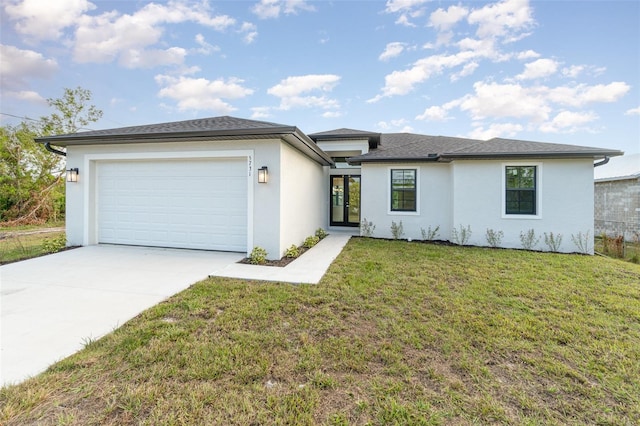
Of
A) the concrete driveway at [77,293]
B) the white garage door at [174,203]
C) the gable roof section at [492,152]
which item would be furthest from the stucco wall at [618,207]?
the concrete driveway at [77,293]

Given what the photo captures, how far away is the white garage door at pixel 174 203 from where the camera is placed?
672 centimetres

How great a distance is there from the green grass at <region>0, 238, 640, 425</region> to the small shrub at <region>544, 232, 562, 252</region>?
3.76m

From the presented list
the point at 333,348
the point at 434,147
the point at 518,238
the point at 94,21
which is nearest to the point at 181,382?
the point at 333,348

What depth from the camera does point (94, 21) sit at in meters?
9.08

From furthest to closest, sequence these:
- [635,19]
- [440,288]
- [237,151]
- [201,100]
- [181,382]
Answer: [201,100], [635,19], [237,151], [440,288], [181,382]

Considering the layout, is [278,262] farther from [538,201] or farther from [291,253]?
[538,201]

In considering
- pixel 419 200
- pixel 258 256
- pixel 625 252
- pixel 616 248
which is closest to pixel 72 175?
pixel 258 256

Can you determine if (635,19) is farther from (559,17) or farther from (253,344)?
(253,344)

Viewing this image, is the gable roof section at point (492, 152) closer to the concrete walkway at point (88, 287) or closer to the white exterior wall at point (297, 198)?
the white exterior wall at point (297, 198)

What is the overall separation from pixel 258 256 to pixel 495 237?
7395mm

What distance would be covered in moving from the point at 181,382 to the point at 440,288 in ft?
13.4

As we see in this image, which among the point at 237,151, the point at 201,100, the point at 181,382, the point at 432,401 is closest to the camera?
the point at 432,401

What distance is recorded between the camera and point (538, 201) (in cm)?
809

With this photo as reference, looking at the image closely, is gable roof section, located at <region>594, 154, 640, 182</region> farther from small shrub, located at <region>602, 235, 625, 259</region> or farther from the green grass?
the green grass
